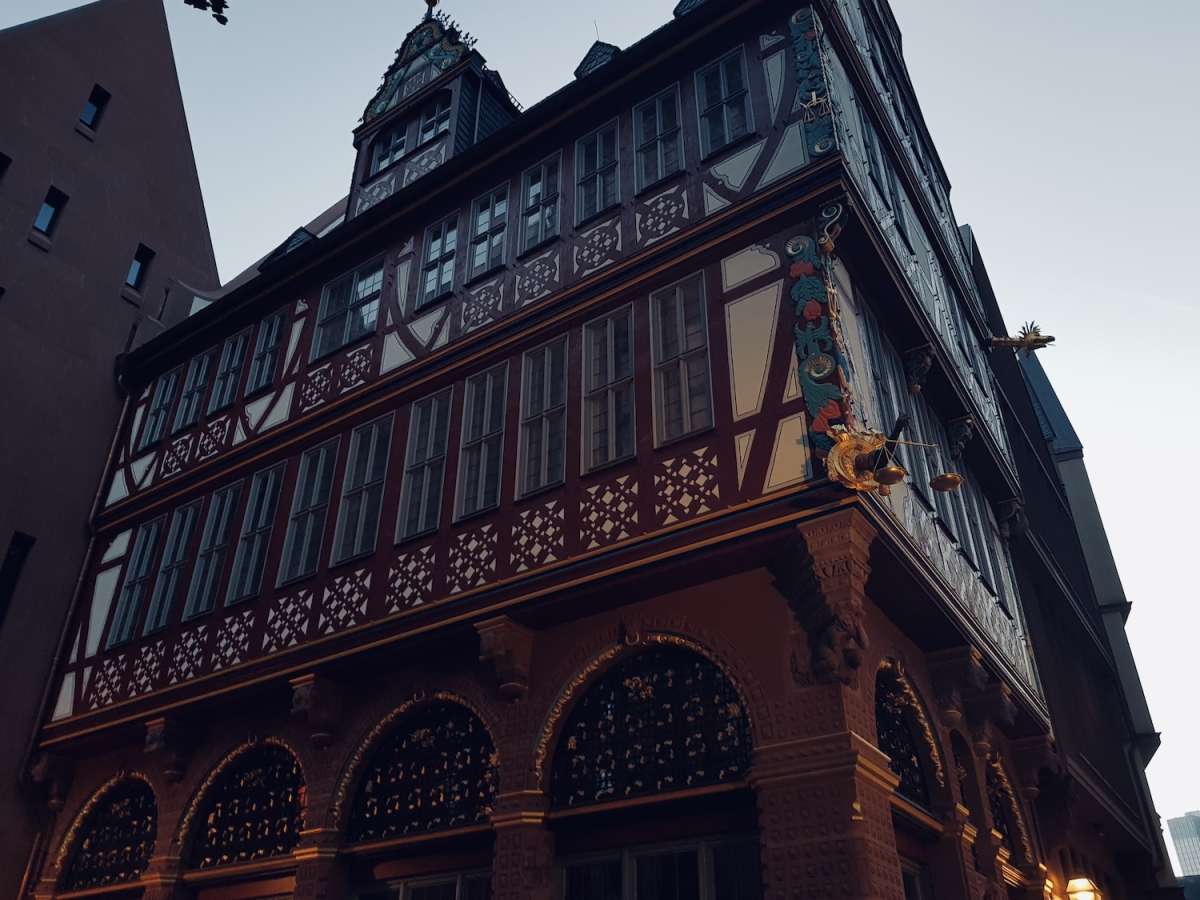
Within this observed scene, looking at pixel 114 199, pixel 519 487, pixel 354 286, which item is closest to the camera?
pixel 519 487

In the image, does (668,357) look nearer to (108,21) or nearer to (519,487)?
(519,487)

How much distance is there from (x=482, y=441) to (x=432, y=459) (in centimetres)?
93

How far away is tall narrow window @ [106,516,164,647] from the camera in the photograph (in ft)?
52.1

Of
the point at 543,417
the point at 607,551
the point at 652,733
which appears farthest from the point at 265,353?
the point at 652,733

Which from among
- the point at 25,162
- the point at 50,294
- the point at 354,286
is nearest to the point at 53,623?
the point at 50,294

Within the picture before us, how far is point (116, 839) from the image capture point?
578 inches

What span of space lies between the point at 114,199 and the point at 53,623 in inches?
380

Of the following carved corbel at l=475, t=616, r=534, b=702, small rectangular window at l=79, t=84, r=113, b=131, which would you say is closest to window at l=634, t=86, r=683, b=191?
carved corbel at l=475, t=616, r=534, b=702

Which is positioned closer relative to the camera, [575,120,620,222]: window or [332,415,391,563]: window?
[575,120,620,222]: window

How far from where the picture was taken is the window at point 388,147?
62.8ft

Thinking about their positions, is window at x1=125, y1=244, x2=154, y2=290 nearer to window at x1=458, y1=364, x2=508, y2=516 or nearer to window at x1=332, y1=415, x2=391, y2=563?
window at x1=332, y1=415, x2=391, y2=563

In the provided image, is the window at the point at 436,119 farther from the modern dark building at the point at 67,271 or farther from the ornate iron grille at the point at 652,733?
the ornate iron grille at the point at 652,733

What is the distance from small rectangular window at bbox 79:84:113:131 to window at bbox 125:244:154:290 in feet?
9.76

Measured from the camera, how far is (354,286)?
16297mm
